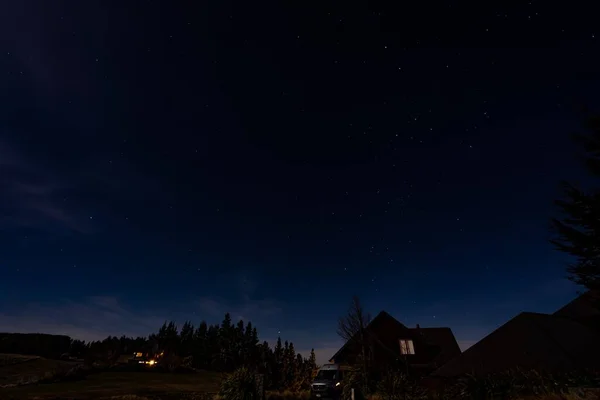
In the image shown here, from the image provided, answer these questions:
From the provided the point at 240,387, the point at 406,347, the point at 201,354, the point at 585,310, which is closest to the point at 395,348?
the point at 406,347

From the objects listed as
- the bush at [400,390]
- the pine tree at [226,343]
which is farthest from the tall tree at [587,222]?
the pine tree at [226,343]

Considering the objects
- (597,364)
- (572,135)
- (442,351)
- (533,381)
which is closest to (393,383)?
(533,381)

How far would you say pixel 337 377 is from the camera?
27328mm

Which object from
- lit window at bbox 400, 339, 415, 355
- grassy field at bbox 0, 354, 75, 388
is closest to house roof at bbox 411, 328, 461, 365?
lit window at bbox 400, 339, 415, 355

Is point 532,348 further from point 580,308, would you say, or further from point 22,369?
point 22,369

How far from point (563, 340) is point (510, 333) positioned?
89.9 inches

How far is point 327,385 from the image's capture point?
84.4ft

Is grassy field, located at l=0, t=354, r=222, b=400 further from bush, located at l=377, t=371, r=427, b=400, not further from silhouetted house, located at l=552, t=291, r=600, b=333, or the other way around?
silhouetted house, located at l=552, t=291, r=600, b=333

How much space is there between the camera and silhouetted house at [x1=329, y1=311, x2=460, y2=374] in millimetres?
39969

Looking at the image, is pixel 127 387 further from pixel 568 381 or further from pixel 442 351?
pixel 442 351

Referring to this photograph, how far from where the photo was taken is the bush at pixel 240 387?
43.2ft

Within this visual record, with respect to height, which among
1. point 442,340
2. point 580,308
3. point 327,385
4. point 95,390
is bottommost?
point 95,390

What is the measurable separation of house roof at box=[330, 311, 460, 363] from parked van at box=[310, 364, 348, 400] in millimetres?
12140

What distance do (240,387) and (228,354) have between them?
223 feet
